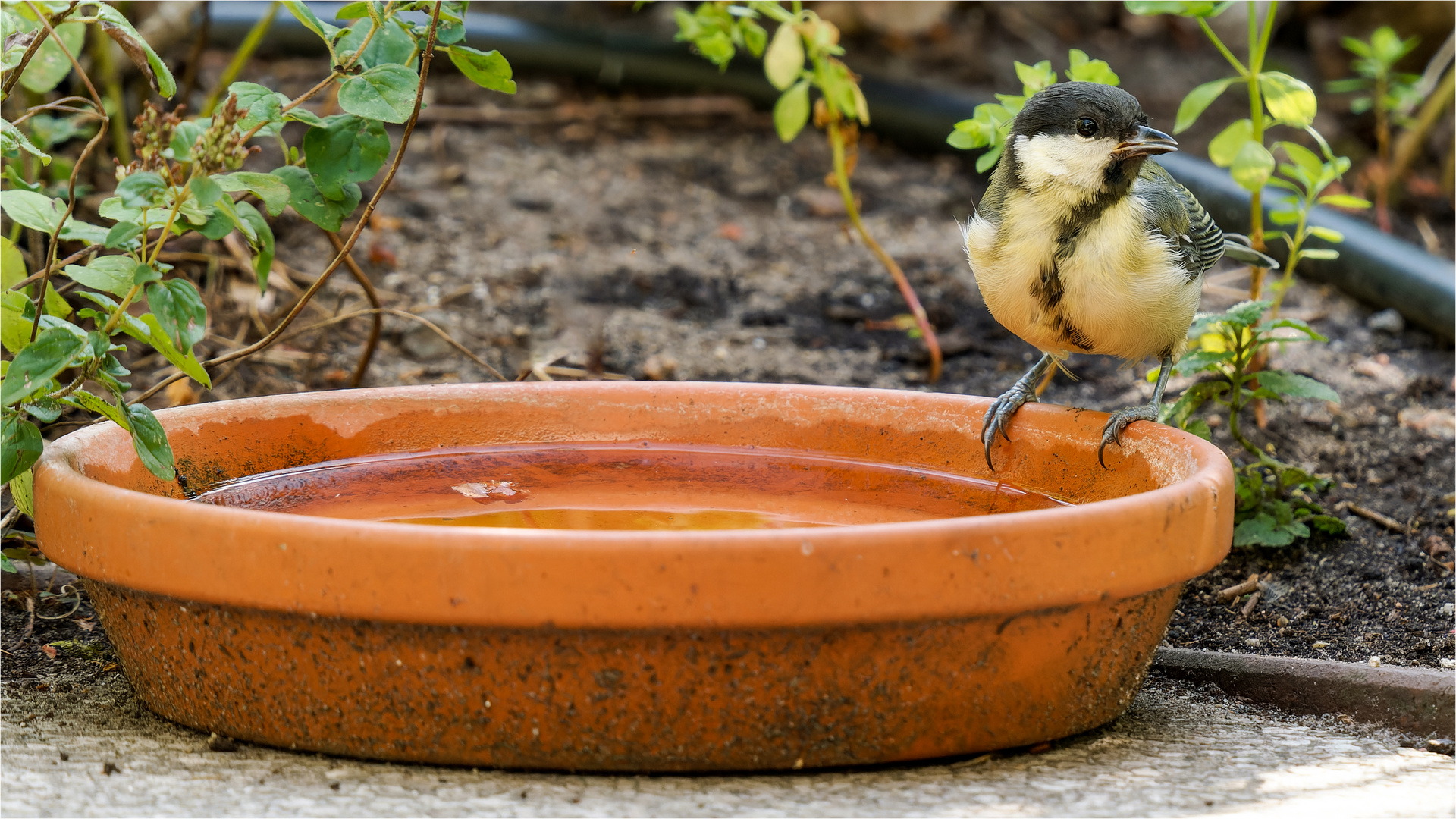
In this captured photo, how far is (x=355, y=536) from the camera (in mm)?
1529

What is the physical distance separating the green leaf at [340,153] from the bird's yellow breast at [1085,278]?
3.61 feet

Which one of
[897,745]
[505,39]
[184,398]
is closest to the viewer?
[897,745]

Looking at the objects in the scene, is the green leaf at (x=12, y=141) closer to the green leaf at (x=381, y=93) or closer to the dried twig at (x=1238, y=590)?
the green leaf at (x=381, y=93)

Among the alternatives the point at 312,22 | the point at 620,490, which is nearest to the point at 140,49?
the point at 312,22

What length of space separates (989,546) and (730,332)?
8.03 ft

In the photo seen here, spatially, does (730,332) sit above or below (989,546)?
below

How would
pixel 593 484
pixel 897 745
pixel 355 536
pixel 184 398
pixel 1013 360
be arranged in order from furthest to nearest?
1. pixel 1013 360
2. pixel 184 398
3. pixel 593 484
4. pixel 897 745
5. pixel 355 536

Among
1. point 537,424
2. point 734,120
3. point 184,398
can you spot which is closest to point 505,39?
point 734,120

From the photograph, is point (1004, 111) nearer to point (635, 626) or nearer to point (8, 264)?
point (635, 626)

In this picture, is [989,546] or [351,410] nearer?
[989,546]

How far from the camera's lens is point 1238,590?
2510 millimetres

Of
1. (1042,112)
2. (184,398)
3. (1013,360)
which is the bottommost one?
(184,398)

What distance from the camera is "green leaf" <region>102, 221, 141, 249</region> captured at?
5.43 feet

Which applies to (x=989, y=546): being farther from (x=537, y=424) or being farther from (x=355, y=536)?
(x=537, y=424)
